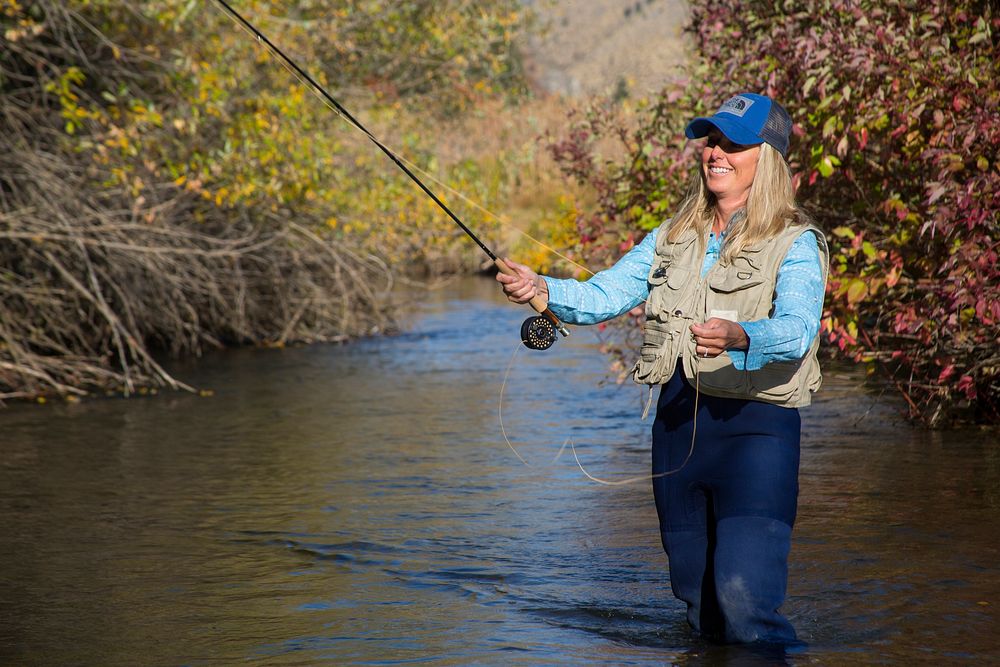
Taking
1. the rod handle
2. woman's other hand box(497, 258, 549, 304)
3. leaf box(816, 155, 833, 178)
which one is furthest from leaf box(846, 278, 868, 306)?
woman's other hand box(497, 258, 549, 304)

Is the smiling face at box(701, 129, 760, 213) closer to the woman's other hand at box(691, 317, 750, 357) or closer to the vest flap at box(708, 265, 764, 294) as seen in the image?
the vest flap at box(708, 265, 764, 294)

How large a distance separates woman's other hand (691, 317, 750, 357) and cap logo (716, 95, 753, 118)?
65 cm

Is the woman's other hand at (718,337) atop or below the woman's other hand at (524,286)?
below

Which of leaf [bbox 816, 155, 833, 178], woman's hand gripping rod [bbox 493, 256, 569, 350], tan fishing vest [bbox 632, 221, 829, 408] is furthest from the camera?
leaf [bbox 816, 155, 833, 178]

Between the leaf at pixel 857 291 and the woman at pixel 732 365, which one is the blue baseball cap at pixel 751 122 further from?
the leaf at pixel 857 291

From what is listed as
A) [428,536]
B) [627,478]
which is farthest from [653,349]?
[627,478]

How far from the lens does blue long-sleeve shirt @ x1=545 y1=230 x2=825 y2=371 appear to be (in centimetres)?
349

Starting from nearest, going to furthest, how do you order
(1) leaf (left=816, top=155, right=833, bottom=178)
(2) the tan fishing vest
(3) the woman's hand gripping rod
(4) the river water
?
1. (2) the tan fishing vest
2. (3) the woman's hand gripping rod
3. (4) the river water
4. (1) leaf (left=816, top=155, right=833, bottom=178)

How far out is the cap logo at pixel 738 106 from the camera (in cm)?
382

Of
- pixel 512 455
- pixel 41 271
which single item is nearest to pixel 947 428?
pixel 512 455

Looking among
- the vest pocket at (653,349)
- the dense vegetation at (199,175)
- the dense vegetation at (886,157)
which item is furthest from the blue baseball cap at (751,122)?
the dense vegetation at (199,175)

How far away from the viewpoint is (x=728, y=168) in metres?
3.86

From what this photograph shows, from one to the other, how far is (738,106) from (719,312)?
56 centimetres

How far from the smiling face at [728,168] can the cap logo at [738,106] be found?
2.6 inches
